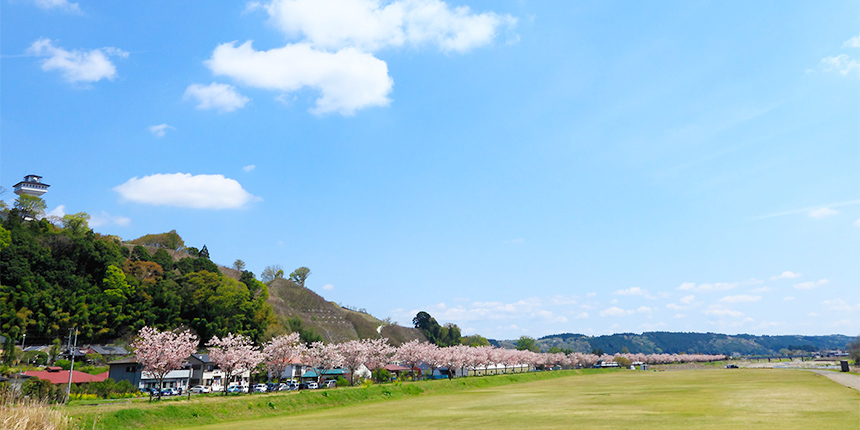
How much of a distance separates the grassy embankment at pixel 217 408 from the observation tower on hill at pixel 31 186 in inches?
6172

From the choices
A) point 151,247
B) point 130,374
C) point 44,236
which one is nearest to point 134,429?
point 130,374

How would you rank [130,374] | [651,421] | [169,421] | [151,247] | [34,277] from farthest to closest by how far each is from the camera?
[151,247]
[34,277]
[130,374]
[169,421]
[651,421]

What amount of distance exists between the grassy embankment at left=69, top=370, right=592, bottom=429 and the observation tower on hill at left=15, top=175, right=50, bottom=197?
514 feet

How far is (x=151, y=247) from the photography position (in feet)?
504

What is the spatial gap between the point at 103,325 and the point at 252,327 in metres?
29.4

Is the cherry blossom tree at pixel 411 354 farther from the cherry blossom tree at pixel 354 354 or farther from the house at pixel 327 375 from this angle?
the cherry blossom tree at pixel 354 354

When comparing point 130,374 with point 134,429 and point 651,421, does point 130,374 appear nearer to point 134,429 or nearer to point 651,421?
point 134,429

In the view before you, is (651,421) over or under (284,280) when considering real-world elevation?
under

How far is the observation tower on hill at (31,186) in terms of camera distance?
158375mm

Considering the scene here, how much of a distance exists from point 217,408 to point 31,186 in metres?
167

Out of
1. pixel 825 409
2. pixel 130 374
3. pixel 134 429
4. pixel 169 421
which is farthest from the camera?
pixel 130 374

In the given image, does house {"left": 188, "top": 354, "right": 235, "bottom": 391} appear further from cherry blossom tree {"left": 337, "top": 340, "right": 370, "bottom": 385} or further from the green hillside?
the green hillside

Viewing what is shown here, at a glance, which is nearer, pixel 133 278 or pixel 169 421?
pixel 169 421

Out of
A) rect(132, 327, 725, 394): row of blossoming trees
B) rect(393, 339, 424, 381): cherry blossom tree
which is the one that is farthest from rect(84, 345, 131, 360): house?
rect(393, 339, 424, 381): cherry blossom tree
